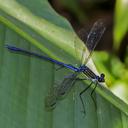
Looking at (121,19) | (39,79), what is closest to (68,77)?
(39,79)

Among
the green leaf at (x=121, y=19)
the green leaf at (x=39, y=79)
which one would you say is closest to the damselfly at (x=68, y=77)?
the green leaf at (x=39, y=79)

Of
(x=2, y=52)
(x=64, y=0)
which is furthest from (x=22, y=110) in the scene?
(x=64, y=0)

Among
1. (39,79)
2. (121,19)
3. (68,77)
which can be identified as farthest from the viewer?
(121,19)

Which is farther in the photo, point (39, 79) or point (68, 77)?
point (68, 77)

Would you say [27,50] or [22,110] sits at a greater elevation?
[27,50]

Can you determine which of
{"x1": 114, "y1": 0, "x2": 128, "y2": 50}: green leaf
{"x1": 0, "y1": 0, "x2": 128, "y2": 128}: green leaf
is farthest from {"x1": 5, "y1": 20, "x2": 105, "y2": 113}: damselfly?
{"x1": 114, "y1": 0, "x2": 128, "y2": 50}: green leaf

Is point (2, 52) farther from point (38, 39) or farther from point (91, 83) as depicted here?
point (91, 83)

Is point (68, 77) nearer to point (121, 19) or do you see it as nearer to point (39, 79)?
point (39, 79)

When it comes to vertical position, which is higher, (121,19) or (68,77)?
(121,19)
